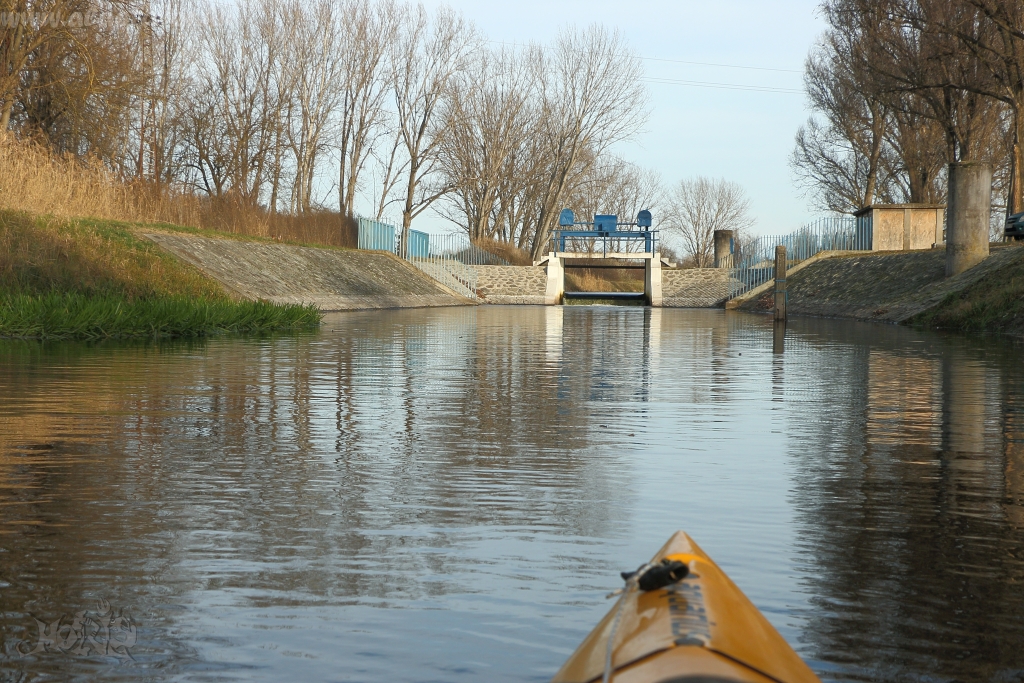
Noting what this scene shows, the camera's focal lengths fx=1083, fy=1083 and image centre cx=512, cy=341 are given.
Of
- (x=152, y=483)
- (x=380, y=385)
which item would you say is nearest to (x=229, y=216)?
(x=380, y=385)

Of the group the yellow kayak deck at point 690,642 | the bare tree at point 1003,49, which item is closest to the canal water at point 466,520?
the yellow kayak deck at point 690,642

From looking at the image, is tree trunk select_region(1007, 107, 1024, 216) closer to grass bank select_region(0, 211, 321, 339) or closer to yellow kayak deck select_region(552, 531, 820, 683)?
grass bank select_region(0, 211, 321, 339)

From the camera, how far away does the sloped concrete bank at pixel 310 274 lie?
30188 mm

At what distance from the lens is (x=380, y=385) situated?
1180 centimetres

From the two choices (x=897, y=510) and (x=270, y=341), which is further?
(x=270, y=341)

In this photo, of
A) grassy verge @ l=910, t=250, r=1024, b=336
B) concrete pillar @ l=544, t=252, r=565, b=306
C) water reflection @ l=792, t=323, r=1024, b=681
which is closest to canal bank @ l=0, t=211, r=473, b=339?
water reflection @ l=792, t=323, r=1024, b=681

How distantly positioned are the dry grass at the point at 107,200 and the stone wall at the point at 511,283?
11271mm

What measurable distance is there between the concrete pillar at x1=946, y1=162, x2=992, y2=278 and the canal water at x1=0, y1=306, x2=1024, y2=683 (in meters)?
21.0

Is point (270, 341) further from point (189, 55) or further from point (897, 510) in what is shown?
point (189, 55)

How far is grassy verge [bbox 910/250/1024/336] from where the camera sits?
23.5m

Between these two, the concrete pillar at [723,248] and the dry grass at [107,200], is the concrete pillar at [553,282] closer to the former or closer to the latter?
the concrete pillar at [723,248]

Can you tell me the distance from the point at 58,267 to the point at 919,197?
142ft

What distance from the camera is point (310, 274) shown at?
37.8 metres

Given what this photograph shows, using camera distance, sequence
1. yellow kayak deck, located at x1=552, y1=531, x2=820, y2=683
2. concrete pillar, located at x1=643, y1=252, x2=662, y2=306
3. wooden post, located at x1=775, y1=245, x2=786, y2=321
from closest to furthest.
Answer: yellow kayak deck, located at x1=552, y1=531, x2=820, y2=683 < wooden post, located at x1=775, y1=245, x2=786, y2=321 < concrete pillar, located at x1=643, y1=252, x2=662, y2=306
